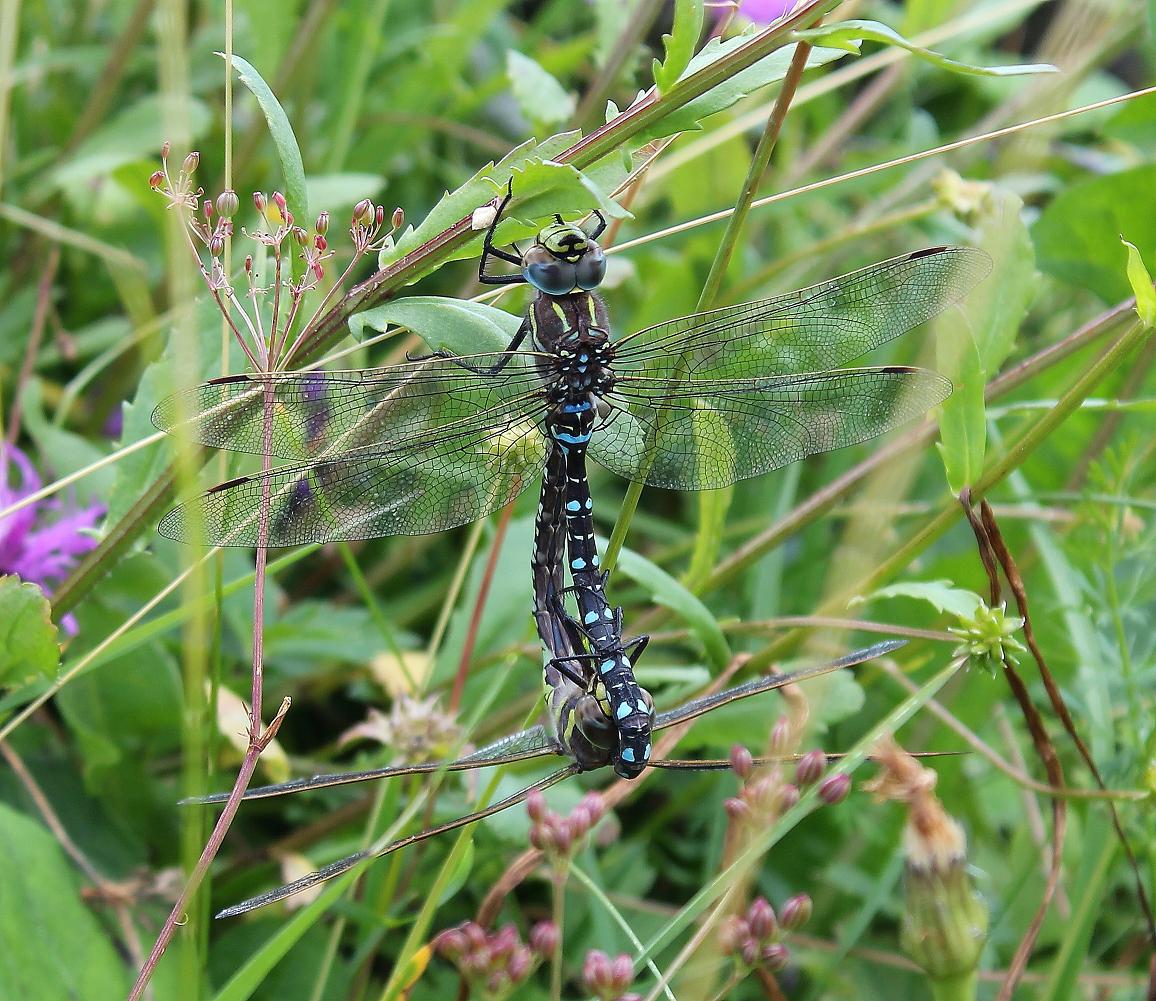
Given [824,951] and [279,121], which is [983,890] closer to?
[824,951]

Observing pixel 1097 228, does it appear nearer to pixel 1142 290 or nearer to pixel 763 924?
pixel 1142 290

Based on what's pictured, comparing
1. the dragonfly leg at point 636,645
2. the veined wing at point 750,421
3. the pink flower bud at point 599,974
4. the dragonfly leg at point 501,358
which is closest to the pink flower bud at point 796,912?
the pink flower bud at point 599,974

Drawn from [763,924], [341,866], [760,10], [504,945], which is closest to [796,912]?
[763,924]

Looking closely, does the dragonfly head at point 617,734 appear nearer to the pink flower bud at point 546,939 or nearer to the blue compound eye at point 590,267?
the pink flower bud at point 546,939

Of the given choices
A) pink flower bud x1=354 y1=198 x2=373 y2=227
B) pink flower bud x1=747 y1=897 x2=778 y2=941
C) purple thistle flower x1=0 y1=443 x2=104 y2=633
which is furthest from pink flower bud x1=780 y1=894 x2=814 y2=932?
purple thistle flower x1=0 y1=443 x2=104 y2=633

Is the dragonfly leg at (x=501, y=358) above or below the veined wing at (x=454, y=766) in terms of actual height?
above

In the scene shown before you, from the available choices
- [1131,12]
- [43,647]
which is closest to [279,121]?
[43,647]
